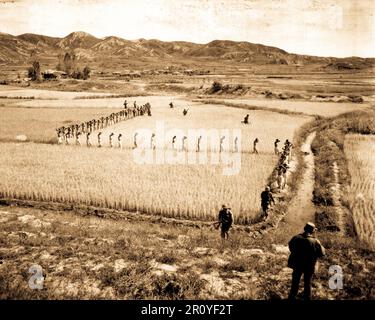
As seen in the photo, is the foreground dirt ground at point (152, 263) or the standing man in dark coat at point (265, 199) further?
the standing man in dark coat at point (265, 199)

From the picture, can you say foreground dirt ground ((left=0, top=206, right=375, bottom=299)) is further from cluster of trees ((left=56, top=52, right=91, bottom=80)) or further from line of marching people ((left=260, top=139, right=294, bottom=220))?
cluster of trees ((left=56, top=52, right=91, bottom=80))

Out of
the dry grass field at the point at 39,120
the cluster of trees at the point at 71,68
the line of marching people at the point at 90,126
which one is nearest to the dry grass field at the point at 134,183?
the line of marching people at the point at 90,126

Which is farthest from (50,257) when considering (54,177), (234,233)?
(54,177)

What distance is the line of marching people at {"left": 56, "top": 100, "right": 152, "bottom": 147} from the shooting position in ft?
77.0

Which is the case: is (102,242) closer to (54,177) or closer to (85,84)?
(54,177)

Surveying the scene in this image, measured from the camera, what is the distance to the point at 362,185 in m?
15.7

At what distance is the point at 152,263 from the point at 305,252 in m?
3.56

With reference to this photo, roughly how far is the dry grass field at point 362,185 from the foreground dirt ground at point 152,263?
7.95 feet

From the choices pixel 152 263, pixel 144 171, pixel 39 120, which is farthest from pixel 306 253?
pixel 39 120

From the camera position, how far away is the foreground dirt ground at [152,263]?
7.03 m

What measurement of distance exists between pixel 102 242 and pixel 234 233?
13.2 feet

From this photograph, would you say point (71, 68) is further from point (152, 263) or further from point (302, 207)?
point (152, 263)

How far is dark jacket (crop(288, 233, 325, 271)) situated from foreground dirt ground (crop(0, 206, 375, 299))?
95cm

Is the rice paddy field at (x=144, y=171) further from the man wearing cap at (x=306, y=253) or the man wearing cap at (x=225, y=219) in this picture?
the man wearing cap at (x=306, y=253)
